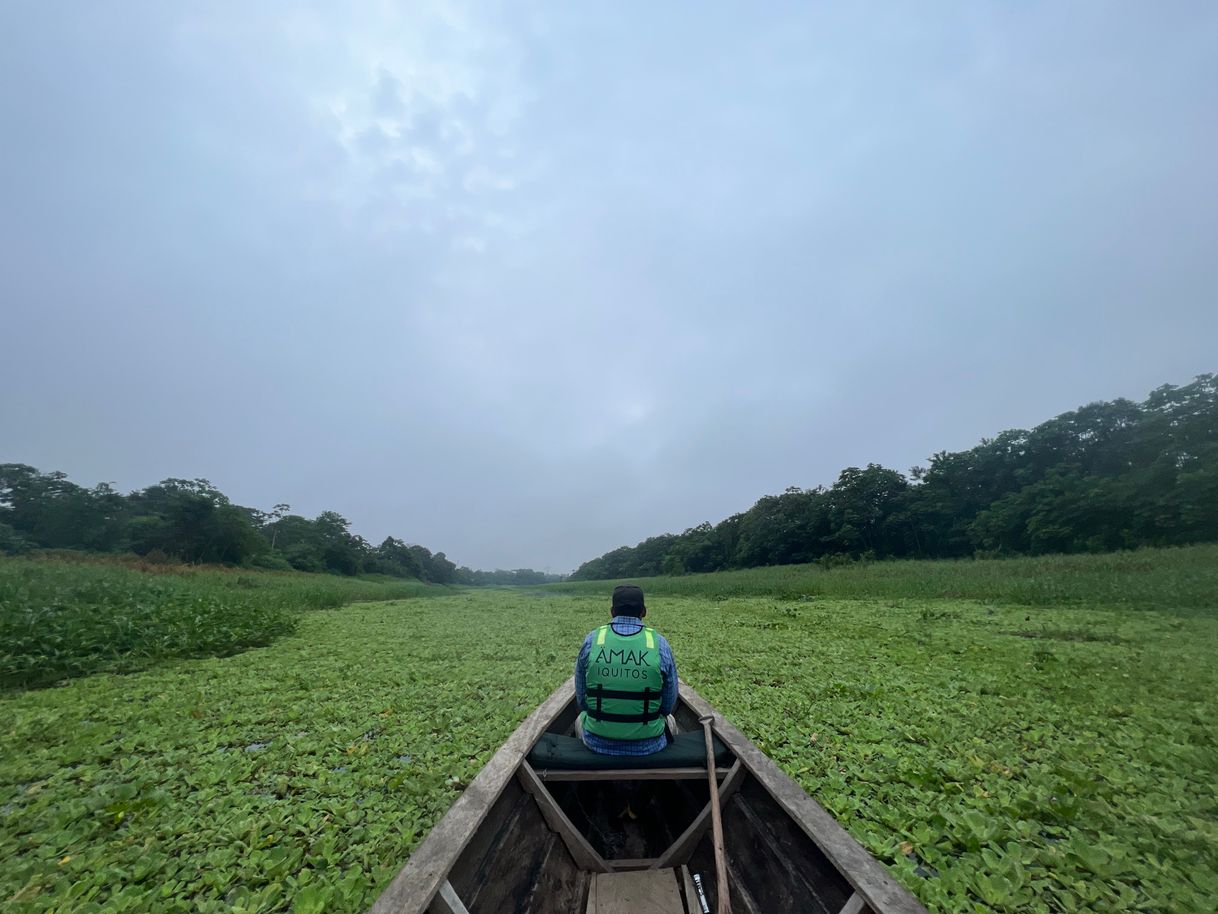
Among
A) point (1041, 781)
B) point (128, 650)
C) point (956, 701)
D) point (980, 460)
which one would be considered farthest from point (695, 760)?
point (980, 460)

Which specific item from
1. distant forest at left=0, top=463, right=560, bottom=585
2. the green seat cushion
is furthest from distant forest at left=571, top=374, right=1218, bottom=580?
distant forest at left=0, top=463, right=560, bottom=585

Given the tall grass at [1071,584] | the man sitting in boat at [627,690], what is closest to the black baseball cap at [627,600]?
the man sitting in boat at [627,690]

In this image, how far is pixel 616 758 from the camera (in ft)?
10.4

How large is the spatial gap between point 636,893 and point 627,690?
3.29 feet

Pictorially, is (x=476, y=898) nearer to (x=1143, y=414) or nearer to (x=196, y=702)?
(x=196, y=702)

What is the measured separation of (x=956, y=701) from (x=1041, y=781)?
1888mm

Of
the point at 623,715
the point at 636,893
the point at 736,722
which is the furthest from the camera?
the point at 736,722

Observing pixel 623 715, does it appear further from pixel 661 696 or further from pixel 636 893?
pixel 636 893

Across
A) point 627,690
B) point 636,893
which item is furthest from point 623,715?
A: point 636,893

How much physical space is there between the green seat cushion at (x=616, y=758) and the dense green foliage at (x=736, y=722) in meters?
0.75

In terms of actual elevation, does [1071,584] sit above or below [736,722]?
above

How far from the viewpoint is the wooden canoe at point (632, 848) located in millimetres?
2031

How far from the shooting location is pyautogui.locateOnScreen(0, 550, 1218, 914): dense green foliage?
97.9 inches

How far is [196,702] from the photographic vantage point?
209 inches
